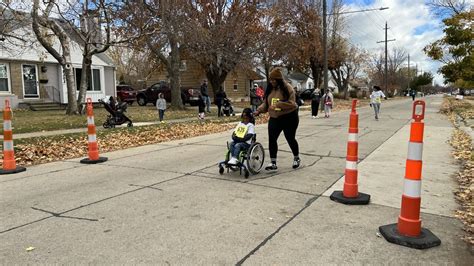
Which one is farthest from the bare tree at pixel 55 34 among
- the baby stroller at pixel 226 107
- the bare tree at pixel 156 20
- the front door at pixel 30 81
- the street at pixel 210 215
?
the street at pixel 210 215

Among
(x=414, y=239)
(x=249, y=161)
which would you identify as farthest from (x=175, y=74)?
(x=414, y=239)

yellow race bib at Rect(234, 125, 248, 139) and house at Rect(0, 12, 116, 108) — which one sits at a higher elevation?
house at Rect(0, 12, 116, 108)

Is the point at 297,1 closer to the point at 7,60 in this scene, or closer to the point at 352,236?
the point at 7,60

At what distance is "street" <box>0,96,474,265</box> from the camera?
139 inches

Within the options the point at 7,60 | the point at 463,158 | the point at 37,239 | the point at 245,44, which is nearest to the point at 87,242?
the point at 37,239

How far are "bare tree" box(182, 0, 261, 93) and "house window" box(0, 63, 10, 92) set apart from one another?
1159 centimetres

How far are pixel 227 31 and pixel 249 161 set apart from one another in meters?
22.7

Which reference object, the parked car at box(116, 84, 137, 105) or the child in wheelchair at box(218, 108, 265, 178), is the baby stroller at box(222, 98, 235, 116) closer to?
the child in wheelchair at box(218, 108, 265, 178)

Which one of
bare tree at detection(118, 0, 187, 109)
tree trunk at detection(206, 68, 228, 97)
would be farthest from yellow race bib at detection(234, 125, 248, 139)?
tree trunk at detection(206, 68, 228, 97)

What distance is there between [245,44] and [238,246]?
27609 mm

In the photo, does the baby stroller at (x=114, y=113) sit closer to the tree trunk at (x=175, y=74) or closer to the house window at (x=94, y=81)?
the tree trunk at (x=175, y=74)

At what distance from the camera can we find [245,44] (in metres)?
30.1

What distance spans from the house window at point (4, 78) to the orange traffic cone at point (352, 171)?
25.3 m

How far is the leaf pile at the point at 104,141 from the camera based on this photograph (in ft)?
29.1
